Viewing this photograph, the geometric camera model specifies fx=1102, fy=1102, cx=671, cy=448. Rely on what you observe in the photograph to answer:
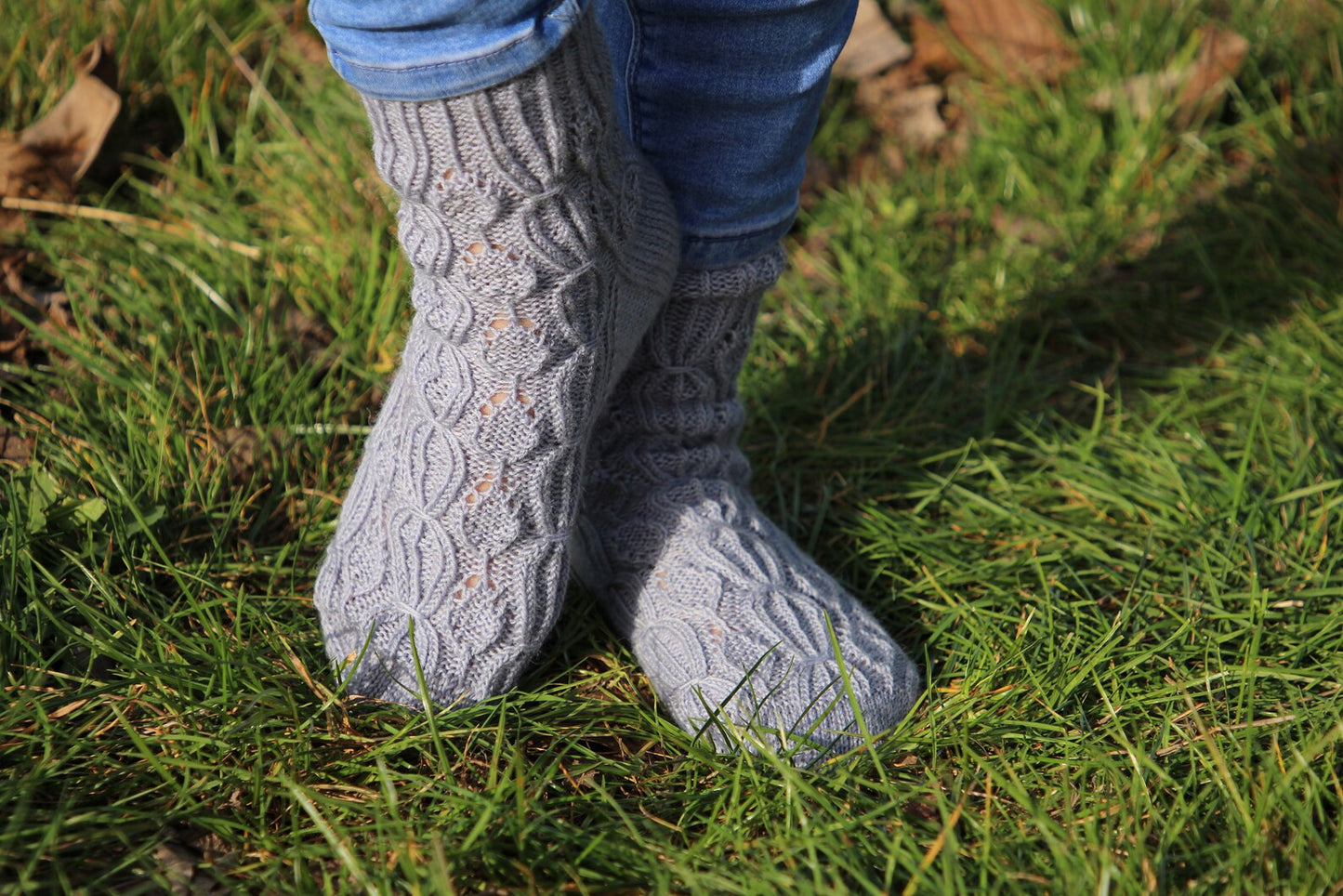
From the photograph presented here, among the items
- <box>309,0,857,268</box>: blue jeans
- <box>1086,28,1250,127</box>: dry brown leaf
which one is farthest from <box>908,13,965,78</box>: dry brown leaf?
<box>309,0,857,268</box>: blue jeans

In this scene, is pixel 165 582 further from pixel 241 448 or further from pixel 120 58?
pixel 120 58

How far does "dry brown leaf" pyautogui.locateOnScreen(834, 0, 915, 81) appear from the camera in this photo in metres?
2.08

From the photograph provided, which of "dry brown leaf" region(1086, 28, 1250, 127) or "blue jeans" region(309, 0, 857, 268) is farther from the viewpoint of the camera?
"dry brown leaf" region(1086, 28, 1250, 127)

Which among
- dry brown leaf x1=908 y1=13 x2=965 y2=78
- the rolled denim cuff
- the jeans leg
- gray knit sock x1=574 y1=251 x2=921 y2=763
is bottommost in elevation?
gray knit sock x1=574 y1=251 x2=921 y2=763

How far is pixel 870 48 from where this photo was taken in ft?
6.84

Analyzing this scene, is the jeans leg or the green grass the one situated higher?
the jeans leg

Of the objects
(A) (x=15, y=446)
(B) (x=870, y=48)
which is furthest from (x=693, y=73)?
(B) (x=870, y=48)

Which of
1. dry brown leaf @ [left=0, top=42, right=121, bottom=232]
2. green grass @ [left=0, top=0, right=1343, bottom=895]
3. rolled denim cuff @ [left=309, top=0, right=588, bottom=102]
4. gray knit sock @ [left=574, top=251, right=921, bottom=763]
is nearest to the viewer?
rolled denim cuff @ [left=309, top=0, right=588, bottom=102]

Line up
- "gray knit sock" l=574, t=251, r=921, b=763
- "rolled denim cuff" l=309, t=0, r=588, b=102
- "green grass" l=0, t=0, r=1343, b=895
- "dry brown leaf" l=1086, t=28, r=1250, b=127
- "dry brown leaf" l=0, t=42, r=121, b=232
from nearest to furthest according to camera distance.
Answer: "rolled denim cuff" l=309, t=0, r=588, b=102 → "green grass" l=0, t=0, r=1343, b=895 → "gray knit sock" l=574, t=251, r=921, b=763 → "dry brown leaf" l=0, t=42, r=121, b=232 → "dry brown leaf" l=1086, t=28, r=1250, b=127

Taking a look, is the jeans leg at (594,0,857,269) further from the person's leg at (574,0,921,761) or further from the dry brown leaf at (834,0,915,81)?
the dry brown leaf at (834,0,915,81)

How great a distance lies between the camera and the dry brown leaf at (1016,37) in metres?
2.06

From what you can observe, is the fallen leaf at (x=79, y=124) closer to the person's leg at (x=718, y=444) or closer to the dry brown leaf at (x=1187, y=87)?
the person's leg at (x=718, y=444)

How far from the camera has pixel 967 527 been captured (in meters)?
1.25

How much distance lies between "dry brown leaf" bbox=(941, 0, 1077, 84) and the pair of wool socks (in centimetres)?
125
